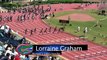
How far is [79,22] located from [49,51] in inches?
1509

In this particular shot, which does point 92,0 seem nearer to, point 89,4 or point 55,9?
point 89,4

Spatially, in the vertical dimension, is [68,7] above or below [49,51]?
below

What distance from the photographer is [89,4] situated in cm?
8394

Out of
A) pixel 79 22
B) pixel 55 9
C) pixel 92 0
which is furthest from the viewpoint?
pixel 92 0

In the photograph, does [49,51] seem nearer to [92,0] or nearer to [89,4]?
[89,4]

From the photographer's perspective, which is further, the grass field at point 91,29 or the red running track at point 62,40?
the grass field at point 91,29

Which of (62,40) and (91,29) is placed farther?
(91,29)

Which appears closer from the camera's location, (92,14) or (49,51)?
(49,51)

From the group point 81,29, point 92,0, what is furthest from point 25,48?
point 92,0

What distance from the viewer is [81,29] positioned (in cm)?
5250

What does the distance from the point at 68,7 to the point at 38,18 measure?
2016 centimetres

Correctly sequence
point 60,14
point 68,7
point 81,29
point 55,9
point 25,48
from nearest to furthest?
point 25,48 → point 81,29 → point 60,14 → point 55,9 → point 68,7

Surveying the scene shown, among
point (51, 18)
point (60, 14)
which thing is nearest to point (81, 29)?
point (51, 18)

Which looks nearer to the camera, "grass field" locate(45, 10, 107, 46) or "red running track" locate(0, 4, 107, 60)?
"red running track" locate(0, 4, 107, 60)
